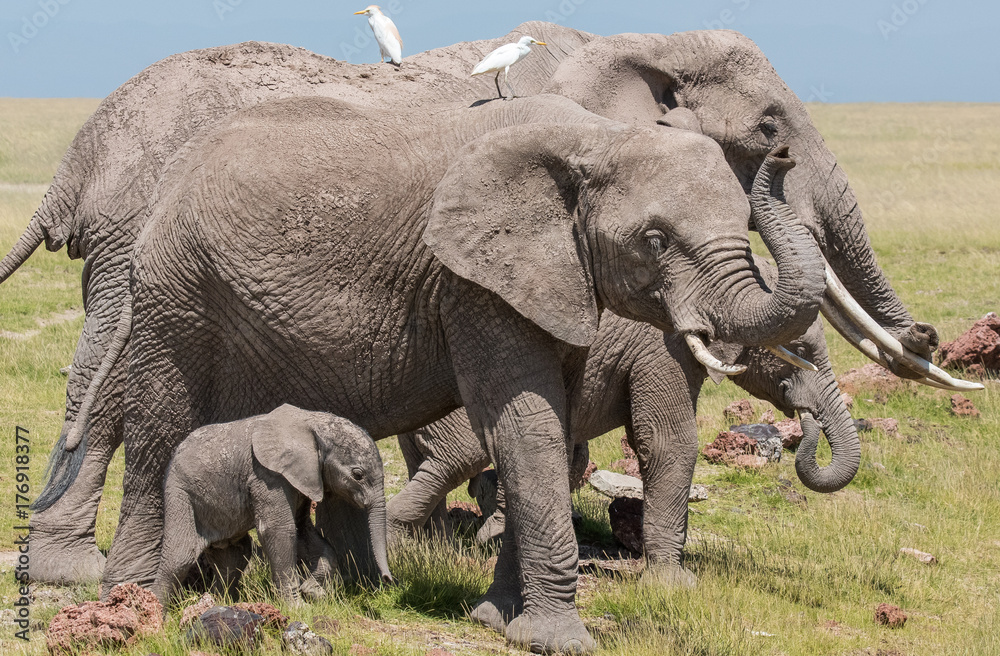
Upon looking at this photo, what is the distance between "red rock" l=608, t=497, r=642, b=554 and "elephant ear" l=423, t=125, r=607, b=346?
3.13 m

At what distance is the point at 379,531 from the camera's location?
20.9 feet

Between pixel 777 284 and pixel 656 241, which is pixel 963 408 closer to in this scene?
pixel 777 284

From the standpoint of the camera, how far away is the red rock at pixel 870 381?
1332cm

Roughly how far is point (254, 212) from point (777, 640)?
3386 millimetres

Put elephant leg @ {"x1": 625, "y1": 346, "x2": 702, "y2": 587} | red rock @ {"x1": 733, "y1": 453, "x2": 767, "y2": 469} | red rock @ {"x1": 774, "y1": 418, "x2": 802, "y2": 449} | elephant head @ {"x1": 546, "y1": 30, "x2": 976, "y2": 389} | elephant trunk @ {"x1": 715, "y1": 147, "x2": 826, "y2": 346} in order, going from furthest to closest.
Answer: red rock @ {"x1": 774, "y1": 418, "x2": 802, "y2": 449} → red rock @ {"x1": 733, "y1": 453, "x2": 767, "y2": 469} → elephant head @ {"x1": 546, "y1": 30, "x2": 976, "y2": 389} → elephant leg @ {"x1": 625, "y1": 346, "x2": 702, "y2": 587} → elephant trunk @ {"x1": 715, "y1": 147, "x2": 826, "y2": 346}

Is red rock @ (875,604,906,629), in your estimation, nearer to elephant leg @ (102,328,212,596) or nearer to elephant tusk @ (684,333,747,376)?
elephant tusk @ (684,333,747,376)

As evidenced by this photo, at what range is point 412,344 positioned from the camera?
6.30 meters

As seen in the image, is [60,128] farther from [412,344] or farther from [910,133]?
[412,344]

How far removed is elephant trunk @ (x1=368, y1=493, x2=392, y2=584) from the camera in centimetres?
630

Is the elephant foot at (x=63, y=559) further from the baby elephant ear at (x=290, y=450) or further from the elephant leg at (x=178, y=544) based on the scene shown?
the baby elephant ear at (x=290, y=450)

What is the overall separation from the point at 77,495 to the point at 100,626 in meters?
2.47

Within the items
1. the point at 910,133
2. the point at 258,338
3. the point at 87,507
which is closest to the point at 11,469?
the point at 87,507

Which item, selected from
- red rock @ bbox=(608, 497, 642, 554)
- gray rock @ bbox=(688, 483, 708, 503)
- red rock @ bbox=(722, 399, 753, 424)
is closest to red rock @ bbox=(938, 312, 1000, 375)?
red rock @ bbox=(722, 399, 753, 424)

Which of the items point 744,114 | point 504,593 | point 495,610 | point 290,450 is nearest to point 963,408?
point 744,114
